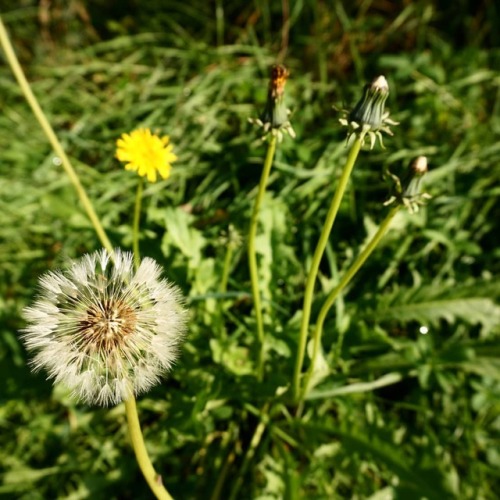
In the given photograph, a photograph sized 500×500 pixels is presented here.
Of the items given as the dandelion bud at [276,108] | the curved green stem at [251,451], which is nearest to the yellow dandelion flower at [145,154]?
the dandelion bud at [276,108]

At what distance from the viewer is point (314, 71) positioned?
295cm

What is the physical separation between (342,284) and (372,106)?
0.42 m

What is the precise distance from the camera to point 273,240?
6.86ft

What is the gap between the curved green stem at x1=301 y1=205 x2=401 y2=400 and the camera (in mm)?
1225

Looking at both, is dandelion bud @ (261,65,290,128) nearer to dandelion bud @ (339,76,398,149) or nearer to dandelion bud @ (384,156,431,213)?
dandelion bud @ (339,76,398,149)

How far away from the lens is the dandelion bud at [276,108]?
1.26 metres

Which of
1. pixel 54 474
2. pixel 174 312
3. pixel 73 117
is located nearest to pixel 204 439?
pixel 54 474

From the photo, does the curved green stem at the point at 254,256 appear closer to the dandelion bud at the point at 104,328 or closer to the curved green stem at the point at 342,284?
the curved green stem at the point at 342,284

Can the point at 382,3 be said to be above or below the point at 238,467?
above

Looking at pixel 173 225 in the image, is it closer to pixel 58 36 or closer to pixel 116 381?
pixel 116 381

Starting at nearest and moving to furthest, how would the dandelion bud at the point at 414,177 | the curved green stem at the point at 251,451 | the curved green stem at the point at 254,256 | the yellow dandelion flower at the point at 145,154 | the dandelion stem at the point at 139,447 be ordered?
1. the dandelion stem at the point at 139,447
2. the dandelion bud at the point at 414,177
3. the curved green stem at the point at 254,256
4. the yellow dandelion flower at the point at 145,154
5. the curved green stem at the point at 251,451

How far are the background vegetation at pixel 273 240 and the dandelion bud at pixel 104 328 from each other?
51cm

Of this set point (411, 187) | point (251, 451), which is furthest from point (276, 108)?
point (251, 451)

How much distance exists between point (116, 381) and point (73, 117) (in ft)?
6.99
